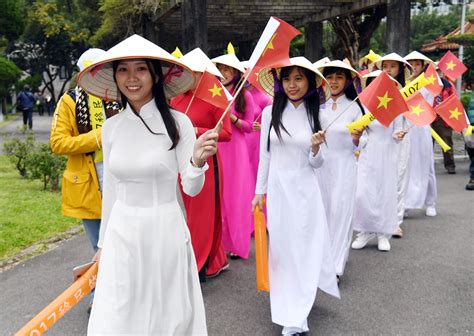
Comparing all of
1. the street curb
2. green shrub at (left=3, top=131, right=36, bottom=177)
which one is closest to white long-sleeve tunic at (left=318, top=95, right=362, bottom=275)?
the street curb

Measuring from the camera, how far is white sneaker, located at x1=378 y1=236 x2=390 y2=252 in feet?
17.8

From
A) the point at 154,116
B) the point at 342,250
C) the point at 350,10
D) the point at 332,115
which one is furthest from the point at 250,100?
the point at 350,10

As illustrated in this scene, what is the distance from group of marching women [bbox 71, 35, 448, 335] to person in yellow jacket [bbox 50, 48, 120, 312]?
1.80 feet

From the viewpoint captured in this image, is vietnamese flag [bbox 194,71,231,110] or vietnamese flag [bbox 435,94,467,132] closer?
vietnamese flag [bbox 194,71,231,110]

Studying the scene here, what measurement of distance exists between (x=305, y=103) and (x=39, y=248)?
346cm

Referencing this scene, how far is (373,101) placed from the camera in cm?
339

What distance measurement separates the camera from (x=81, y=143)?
11.1 feet

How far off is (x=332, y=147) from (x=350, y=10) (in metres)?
6.88

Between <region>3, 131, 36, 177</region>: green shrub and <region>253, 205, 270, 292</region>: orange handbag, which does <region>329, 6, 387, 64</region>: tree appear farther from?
<region>253, 205, 270, 292</region>: orange handbag

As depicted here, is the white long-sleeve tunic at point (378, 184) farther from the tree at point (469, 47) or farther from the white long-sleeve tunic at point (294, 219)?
the tree at point (469, 47)

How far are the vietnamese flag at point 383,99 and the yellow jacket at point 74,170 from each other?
176cm

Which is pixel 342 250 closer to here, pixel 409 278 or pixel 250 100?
pixel 409 278

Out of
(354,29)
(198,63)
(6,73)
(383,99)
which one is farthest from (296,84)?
(6,73)

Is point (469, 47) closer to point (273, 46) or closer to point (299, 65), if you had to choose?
point (299, 65)
